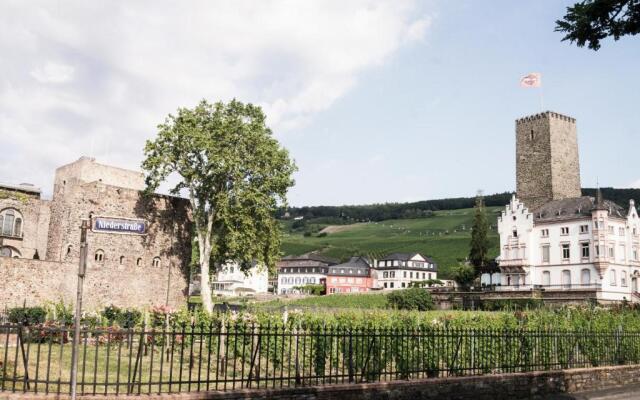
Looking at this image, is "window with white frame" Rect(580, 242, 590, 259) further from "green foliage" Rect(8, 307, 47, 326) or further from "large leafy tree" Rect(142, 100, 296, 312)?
"green foliage" Rect(8, 307, 47, 326)

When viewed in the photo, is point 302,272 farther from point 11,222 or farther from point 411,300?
point 11,222

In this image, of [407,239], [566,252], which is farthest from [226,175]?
[407,239]

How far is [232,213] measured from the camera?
42.8m

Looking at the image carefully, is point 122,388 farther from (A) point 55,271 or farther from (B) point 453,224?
(B) point 453,224

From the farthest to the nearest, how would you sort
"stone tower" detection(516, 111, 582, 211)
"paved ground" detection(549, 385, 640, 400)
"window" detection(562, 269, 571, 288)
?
"stone tower" detection(516, 111, 582, 211) < "window" detection(562, 269, 571, 288) < "paved ground" detection(549, 385, 640, 400)

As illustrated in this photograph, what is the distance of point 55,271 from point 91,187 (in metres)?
5.27

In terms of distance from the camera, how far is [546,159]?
76875 mm

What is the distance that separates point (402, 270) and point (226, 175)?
77.2 metres

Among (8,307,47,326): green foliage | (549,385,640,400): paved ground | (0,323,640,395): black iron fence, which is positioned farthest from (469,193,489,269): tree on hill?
(8,307,47,326): green foliage

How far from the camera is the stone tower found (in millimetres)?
76312

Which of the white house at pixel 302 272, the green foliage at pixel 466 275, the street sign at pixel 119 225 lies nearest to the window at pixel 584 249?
the green foliage at pixel 466 275

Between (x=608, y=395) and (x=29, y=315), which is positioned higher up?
(x=29, y=315)

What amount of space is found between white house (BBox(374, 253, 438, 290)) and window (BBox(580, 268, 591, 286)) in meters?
51.2

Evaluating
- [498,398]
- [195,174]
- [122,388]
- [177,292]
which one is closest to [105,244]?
[177,292]
